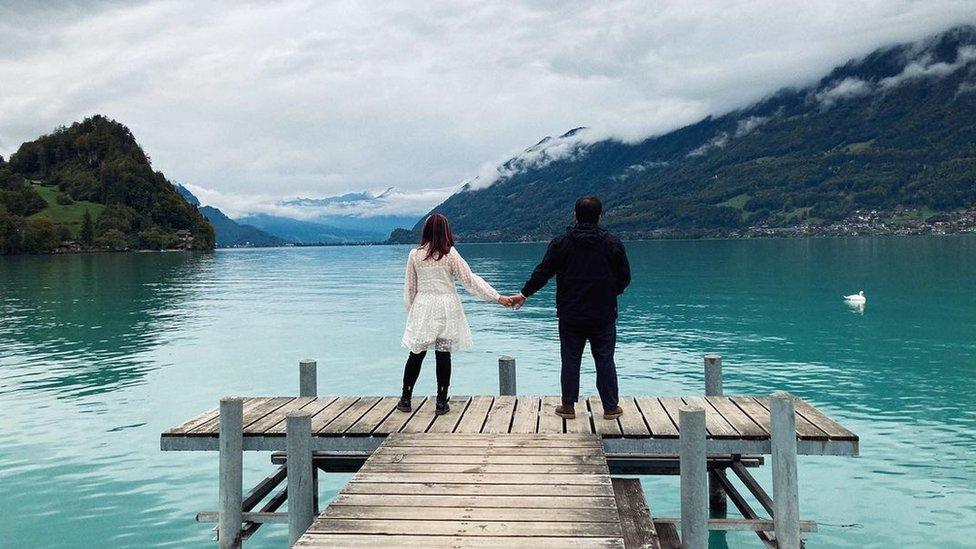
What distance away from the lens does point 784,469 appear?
9.20 metres

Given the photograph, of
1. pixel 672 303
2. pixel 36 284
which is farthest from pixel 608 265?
pixel 36 284

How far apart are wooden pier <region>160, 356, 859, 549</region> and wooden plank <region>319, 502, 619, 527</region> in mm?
19

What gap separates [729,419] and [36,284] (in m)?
85.0

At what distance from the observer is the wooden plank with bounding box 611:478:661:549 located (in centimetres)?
928

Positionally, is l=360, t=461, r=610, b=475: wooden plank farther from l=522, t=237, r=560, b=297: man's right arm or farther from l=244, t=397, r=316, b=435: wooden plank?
l=522, t=237, r=560, b=297: man's right arm

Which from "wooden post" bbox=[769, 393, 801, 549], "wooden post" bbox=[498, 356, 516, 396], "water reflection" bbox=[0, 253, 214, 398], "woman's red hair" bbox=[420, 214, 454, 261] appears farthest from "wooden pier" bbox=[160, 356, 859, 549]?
"water reflection" bbox=[0, 253, 214, 398]

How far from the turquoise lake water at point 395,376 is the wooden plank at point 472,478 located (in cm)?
627

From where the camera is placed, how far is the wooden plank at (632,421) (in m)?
9.78

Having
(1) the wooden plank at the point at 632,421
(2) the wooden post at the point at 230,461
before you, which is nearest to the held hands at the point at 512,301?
(1) the wooden plank at the point at 632,421

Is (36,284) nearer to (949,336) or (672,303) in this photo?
(672,303)

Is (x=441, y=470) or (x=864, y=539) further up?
(x=441, y=470)

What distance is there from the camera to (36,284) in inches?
3098

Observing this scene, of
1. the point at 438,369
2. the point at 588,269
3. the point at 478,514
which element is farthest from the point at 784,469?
the point at 438,369

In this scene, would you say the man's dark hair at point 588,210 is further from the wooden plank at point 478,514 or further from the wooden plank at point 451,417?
the wooden plank at point 478,514
